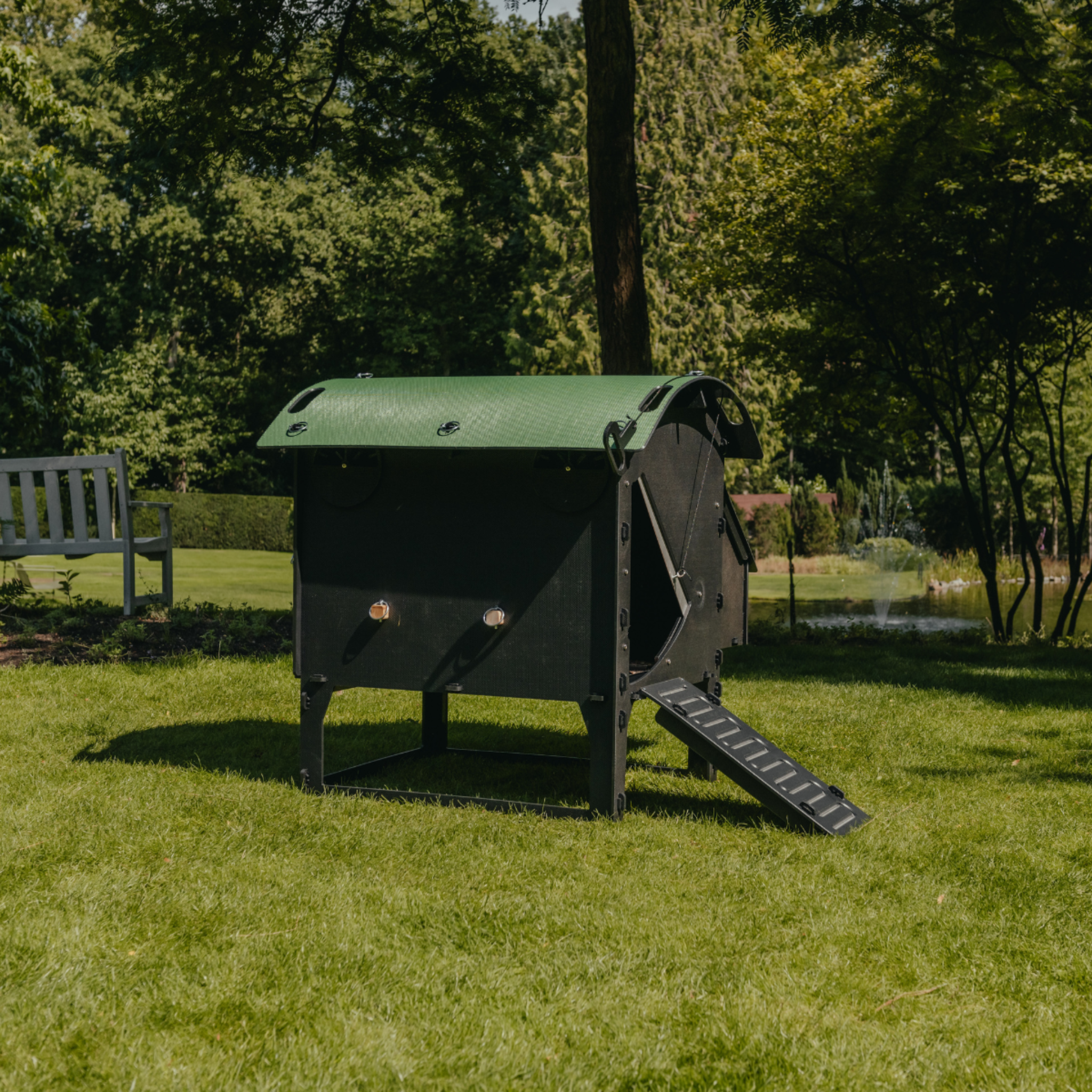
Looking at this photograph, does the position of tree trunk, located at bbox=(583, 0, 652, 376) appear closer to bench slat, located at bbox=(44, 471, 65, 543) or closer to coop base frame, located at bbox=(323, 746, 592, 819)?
coop base frame, located at bbox=(323, 746, 592, 819)

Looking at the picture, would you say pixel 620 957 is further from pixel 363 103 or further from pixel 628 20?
pixel 363 103

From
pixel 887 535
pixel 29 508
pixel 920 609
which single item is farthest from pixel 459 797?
pixel 887 535

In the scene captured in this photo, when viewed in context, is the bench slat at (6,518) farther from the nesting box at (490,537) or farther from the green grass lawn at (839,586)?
the green grass lawn at (839,586)

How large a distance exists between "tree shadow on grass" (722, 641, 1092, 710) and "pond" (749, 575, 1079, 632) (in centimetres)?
263

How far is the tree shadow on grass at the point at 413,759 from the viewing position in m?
4.91

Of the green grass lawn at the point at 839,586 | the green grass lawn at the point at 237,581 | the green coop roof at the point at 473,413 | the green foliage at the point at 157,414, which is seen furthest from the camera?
the green foliage at the point at 157,414

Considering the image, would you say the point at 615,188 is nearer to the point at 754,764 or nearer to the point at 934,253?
the point at 934,253

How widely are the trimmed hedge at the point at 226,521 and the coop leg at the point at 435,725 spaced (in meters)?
21.8

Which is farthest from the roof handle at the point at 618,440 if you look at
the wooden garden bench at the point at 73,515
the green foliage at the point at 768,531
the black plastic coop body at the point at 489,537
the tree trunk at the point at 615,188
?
the green foliage at the point at 768,531

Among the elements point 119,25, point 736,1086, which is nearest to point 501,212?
point 119,25

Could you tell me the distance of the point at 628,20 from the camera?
8.49 metres

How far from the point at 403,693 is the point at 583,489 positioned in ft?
11.3

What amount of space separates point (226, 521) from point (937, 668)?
71.9ft

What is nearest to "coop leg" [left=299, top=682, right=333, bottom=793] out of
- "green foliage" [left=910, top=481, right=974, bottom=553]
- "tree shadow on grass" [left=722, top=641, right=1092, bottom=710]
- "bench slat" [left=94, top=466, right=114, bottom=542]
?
"tree shadow on grass" [left=722, top=641, right=1092, bottom=710]
